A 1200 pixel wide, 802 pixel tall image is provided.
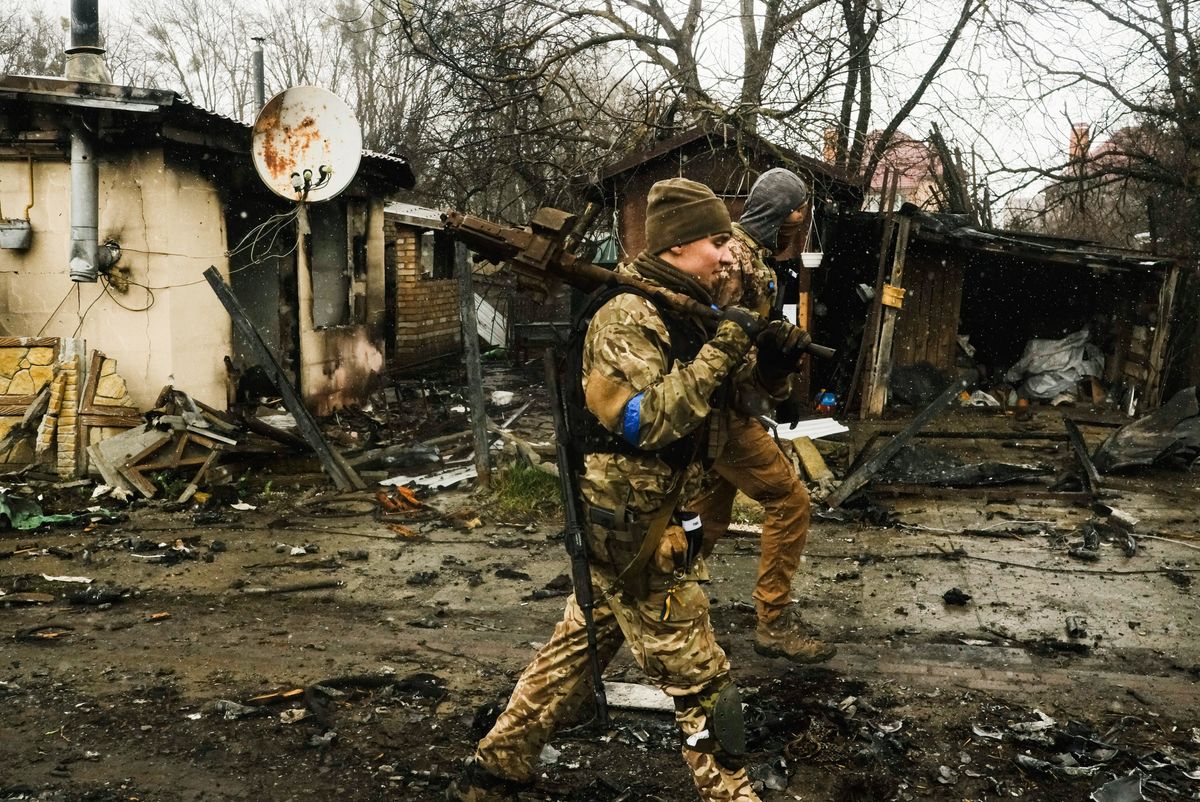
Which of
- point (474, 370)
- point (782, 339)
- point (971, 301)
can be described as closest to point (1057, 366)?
point (971, 301)

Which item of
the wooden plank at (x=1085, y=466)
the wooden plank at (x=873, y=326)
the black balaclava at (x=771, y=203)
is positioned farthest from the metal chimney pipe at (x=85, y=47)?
the wooden plank at (x=1085, y=466)

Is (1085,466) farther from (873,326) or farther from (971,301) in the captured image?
(971,301)

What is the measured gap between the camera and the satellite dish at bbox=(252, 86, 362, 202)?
836 cm

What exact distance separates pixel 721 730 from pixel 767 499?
1.57m

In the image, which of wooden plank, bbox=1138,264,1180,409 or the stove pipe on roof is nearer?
the stove pipe on roof

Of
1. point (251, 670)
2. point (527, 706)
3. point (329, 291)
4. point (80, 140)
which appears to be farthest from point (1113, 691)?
point (329, 291)

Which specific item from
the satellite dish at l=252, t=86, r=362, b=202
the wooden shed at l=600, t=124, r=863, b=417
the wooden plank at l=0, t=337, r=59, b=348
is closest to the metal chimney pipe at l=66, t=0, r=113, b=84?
the satellite dish at l=252, t=86, r=362, b=202

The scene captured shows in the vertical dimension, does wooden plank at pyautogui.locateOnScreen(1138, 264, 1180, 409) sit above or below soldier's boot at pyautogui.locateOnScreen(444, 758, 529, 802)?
above

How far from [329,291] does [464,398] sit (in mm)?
2308

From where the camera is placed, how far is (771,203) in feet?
13.8

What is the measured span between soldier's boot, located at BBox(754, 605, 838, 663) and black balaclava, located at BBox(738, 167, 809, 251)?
5.64 feet

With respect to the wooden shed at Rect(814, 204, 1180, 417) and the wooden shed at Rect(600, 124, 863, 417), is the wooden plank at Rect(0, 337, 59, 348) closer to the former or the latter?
the wooden shed at Rect(600, 124, 863, 417)

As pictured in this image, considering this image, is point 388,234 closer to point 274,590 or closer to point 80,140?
point 80,140

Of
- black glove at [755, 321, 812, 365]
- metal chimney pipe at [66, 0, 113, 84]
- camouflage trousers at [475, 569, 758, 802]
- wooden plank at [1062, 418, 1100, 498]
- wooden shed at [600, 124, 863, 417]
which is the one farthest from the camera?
wooden shed at [600, 124, 863, 417]
